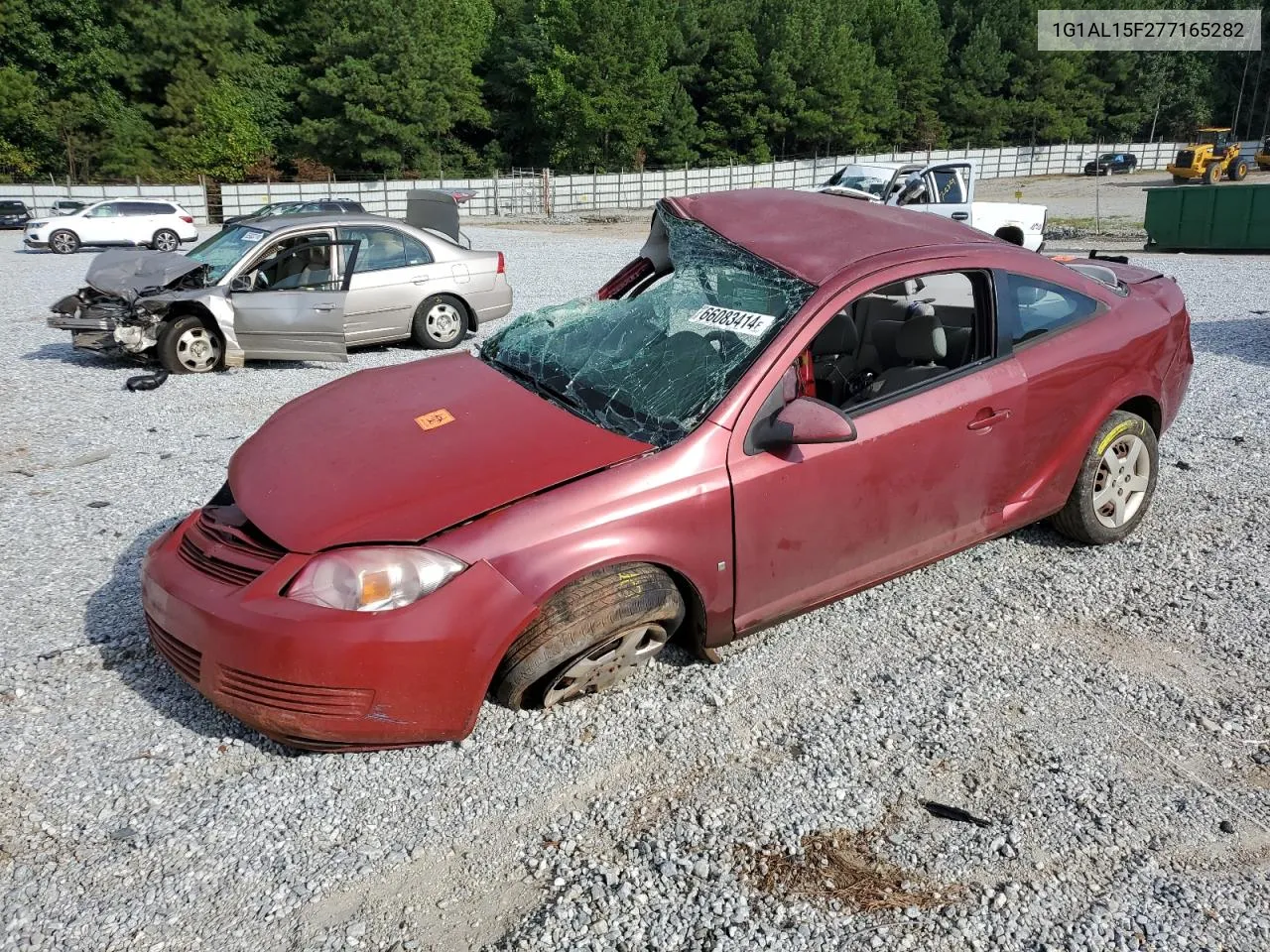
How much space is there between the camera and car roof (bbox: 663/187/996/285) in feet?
12.3

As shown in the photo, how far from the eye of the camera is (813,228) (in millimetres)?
3975

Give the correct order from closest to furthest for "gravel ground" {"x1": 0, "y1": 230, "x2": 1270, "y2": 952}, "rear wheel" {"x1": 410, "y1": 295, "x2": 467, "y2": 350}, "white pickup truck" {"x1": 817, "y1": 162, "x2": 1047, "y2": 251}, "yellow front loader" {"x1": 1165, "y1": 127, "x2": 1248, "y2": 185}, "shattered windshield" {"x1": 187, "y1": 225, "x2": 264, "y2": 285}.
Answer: "gravel ground" {"x1": 0, "y1": 230, "x2": 1270, "y2": 952}, "shattered windshield" {"x1": 187, "y1": 225, "x2": 264, "y2": 285}, "rear wheel" {"x1": 410, "y1": 295, "x2": 467, "y2": 350}, "white pickup truck" {"x1": 817, "y1": 162, "x2": 1047, "y2": 251}, "yellow front loader" {"x1": 1165, "y1": 127, "x2": 1248, "y2": 185}

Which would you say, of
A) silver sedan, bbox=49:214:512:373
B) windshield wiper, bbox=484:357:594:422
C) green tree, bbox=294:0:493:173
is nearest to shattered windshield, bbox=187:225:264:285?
silver sedan, bbox=49:214:512:373

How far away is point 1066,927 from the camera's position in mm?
2482

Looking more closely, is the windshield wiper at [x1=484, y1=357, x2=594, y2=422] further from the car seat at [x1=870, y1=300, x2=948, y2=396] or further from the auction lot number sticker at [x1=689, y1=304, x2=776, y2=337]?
the car seat at [x1=870, y1=300, x2=948, y2=396]

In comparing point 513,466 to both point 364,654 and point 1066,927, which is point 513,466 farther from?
point 1066,927

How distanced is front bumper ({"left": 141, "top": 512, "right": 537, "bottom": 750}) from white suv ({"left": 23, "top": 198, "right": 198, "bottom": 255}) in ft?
84.4

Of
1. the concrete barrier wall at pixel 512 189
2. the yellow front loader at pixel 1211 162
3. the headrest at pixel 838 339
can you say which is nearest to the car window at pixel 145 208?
the concrete barrier wall at pixel 512 189

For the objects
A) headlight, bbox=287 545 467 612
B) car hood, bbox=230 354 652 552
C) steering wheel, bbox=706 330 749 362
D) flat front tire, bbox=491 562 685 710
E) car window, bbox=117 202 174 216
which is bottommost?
flat front tire, bbox=491 562 685 710

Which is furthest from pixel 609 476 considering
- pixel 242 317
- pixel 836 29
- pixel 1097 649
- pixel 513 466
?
pixel 836 29

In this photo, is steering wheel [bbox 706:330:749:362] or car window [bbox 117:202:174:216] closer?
steering wheel [bbox 706:330:749:362]

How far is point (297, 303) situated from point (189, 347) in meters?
1.13

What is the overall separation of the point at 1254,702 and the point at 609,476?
2460 mm

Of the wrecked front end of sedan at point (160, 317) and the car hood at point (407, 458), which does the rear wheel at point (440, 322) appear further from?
the car hood at point (407, 458)
